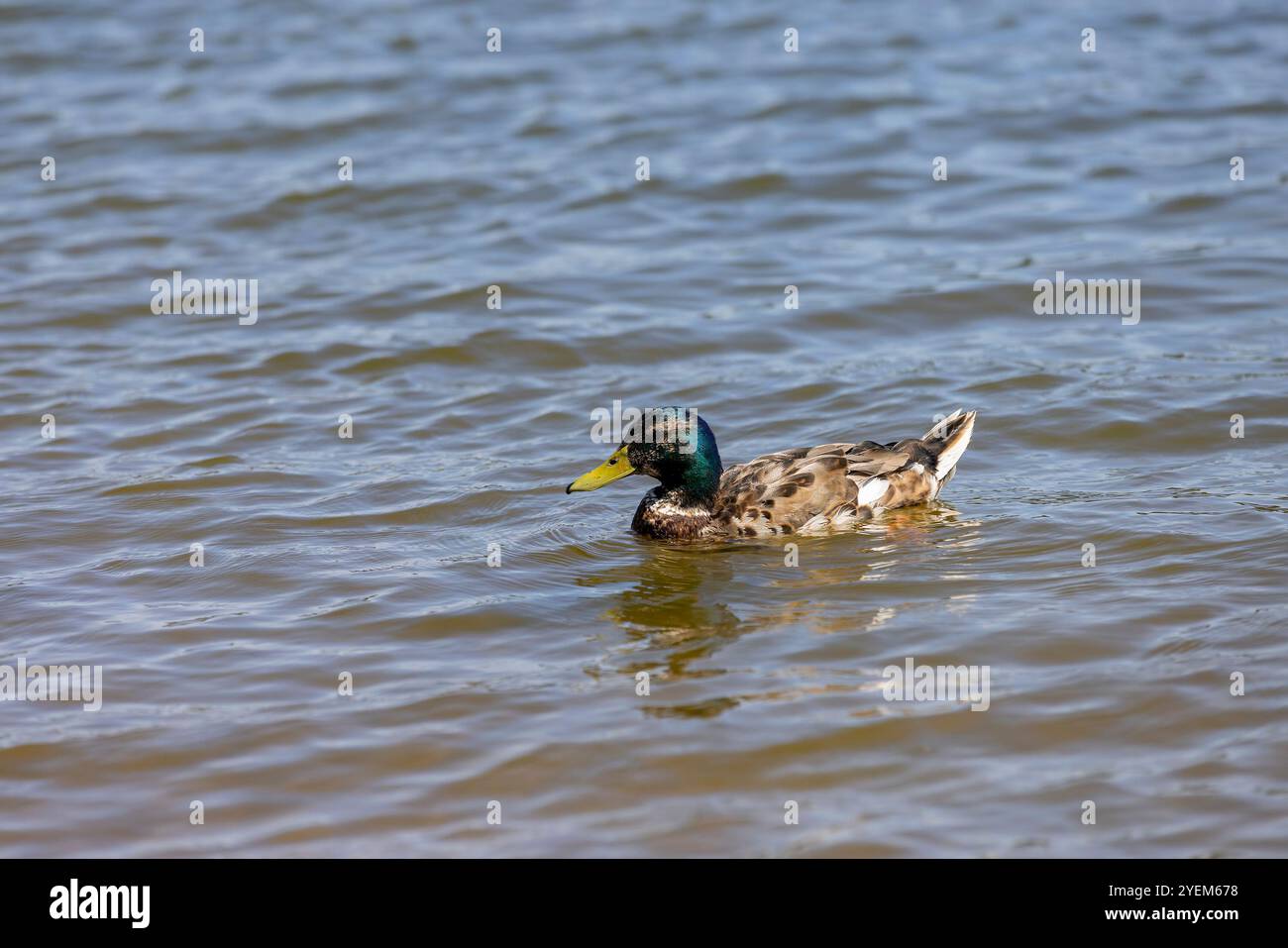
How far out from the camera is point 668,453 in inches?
385

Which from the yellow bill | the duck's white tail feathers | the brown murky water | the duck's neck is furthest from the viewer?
the duck's white tail feathers

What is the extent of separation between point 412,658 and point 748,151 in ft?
36.7

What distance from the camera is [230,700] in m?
7.51

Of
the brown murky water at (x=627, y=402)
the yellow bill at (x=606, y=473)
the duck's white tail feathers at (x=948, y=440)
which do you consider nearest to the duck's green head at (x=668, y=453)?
the yellow bill at (x=606, y=473)

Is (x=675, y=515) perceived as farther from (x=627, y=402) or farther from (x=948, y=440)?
(x=627, y=402)

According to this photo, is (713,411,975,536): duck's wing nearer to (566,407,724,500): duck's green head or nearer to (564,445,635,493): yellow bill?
(566,407,724,500): duck's green head

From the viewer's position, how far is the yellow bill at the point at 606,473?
31.2 feet

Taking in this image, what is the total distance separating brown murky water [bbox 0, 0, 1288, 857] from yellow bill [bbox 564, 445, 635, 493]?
434 millimetres

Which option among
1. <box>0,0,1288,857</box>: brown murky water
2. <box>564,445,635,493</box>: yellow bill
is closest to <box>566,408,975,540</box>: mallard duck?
<box>564,445,635,493</box>: yellow bill

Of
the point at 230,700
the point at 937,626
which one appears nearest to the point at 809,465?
the point at 937,626

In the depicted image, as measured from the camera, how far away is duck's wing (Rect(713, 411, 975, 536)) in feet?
32.0

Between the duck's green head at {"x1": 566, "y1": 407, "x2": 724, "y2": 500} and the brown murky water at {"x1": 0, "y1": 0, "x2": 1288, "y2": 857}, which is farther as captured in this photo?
the duck's green head at {"x1": 566, "y1": 407, "x2": 724, "y2": 500}

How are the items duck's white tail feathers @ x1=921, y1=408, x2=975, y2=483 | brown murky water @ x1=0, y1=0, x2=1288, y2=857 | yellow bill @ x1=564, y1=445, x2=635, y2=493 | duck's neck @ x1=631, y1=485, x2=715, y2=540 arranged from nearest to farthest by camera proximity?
brown murky water @ x1=0, y1=0, x2=1288, y2=857 → yellow bill @ x1=564, y1=445, x2=635, y2=493 → duck's neck @ x1=631, y1=485, x2=715, y2=540 → duck's white tail feathers @ x1=921, y1=408, x2=975, y2=483
